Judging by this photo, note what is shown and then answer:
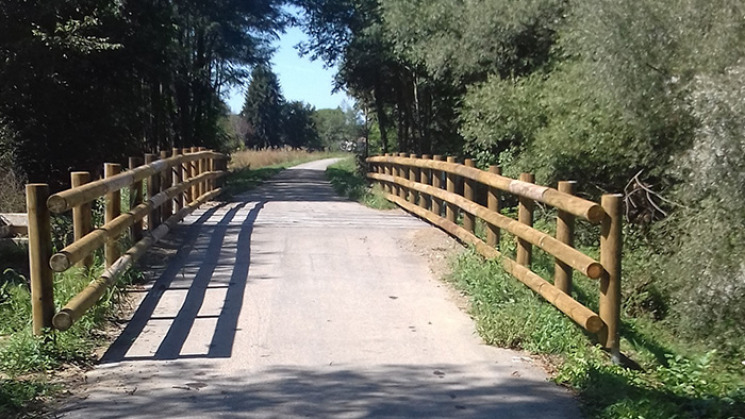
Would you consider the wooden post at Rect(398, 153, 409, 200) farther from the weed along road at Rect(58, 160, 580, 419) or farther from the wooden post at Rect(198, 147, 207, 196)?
the weed along road at Rect(58, 160, 580, 419)

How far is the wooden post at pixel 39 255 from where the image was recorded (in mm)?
5785

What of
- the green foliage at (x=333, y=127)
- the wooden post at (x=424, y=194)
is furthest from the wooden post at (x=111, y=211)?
the green foliage at (x=333, y=127)

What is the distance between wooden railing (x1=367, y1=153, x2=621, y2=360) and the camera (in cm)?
589

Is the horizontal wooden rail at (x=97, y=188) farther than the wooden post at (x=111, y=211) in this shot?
No

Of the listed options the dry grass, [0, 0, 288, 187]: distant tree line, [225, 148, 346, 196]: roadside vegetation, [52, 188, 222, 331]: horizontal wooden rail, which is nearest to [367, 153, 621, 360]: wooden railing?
[52, 188, 222, 331]: horizontal wooden rail

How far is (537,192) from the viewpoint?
7.33 m

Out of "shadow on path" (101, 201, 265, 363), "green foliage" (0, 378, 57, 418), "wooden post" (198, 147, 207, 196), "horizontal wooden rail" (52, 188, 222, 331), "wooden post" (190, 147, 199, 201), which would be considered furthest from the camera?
"wooden post" (198, 147, 207, 196)

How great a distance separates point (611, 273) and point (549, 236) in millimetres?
1188

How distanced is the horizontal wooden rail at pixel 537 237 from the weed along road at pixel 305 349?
838 mm

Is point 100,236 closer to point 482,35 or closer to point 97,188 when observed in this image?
point 97,188

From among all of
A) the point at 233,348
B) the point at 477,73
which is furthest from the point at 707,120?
the point at 477,73

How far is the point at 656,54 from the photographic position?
34.2ft

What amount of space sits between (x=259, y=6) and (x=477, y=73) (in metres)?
13.4

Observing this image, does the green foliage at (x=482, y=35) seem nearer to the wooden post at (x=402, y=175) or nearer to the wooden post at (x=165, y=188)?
the wooden post at (x=402, y=175)
